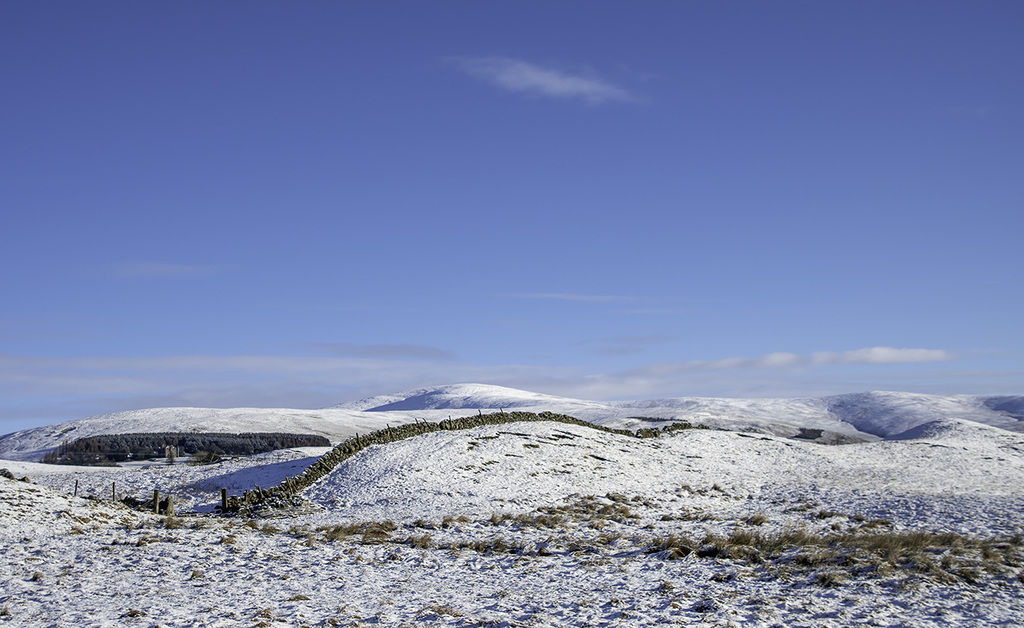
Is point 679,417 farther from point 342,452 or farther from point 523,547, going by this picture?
point 523,547

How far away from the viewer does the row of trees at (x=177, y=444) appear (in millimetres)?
78125

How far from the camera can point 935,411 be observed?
12312cm

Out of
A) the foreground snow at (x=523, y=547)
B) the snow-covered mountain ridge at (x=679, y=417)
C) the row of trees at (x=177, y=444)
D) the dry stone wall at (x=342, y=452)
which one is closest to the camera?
the foreground snow at (x=523, y=547)

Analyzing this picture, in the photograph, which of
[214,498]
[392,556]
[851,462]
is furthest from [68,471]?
[851,462]

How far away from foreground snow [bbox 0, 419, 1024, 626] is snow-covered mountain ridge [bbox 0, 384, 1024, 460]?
4895 centimetres

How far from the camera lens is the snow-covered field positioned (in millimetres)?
12445

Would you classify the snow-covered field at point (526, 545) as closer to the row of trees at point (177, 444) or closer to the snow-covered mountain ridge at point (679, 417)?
Answer: the row of trees at point (177, 444)

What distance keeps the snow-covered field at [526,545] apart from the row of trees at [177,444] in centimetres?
4328

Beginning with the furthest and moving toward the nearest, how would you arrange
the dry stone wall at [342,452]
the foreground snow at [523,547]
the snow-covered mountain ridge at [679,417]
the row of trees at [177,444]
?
the snow-covered mountain ridge at [679,417]
the row of trees at [177,444]
the dry stone wall at [342,452]
the foreground snow at [523,547]

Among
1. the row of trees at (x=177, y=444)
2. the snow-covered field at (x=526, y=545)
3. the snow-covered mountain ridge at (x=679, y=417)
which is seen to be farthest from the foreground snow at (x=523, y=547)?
the snow-covered mountain ridge at (x=679, y=417)

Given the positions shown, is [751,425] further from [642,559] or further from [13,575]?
[13,575]

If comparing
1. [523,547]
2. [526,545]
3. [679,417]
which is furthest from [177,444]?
[523,547]

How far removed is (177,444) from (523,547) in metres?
78.0

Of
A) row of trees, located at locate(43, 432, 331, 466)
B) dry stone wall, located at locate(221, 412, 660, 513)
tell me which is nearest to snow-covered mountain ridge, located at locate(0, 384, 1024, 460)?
row of trees, located at locate(43, 432, 331, 466)
